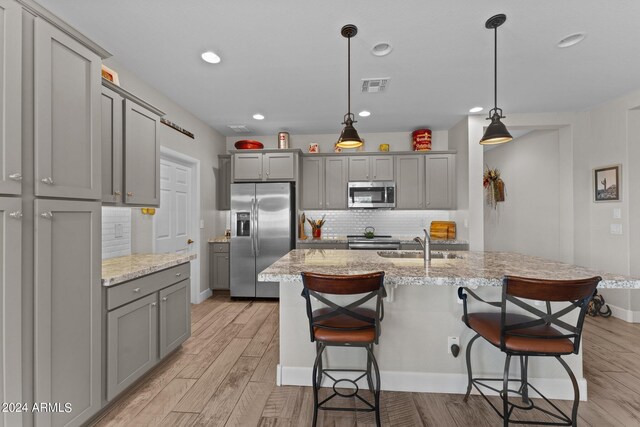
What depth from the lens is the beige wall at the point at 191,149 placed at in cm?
294

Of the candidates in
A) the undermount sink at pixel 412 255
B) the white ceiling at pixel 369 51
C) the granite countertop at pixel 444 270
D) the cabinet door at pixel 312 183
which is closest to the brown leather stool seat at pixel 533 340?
the granite countertop at pixel 444 270

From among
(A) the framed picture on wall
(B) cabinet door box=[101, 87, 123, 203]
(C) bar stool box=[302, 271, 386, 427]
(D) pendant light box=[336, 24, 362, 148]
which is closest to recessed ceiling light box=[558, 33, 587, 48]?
(D) pendant light box=[336, 24, 362, 148]

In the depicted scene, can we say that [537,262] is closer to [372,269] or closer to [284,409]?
[372,269]

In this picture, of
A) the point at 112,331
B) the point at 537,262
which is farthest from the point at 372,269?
the point at 112,331

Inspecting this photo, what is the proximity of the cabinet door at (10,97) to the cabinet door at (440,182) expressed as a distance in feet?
15.0

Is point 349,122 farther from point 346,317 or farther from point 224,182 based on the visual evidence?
point 224,182

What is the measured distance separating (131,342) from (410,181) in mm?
4168

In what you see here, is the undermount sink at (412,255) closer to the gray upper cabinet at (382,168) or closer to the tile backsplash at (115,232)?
the gray upper cabinet at (382,168)

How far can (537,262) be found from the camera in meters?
2.21

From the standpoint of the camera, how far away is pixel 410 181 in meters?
4.71

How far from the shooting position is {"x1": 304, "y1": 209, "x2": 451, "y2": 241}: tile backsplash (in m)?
4.94

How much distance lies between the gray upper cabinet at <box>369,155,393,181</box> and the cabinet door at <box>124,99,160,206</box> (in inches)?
127

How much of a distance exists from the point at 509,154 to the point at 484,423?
5.24m

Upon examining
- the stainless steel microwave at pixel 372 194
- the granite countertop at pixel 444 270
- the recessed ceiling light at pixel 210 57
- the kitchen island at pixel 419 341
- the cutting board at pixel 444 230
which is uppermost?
the recessed ceiling light at pixel 210 57
